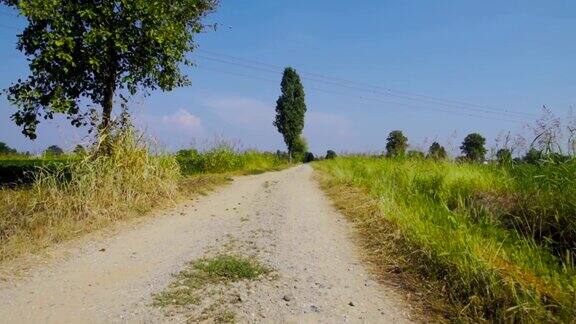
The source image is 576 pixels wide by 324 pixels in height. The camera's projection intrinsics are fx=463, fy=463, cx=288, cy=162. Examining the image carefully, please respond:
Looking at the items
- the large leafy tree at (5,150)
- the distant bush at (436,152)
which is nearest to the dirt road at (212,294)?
the distant bush at (436,152)

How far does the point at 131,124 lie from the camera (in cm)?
996

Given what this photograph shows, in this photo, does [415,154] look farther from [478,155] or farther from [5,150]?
[5,150]

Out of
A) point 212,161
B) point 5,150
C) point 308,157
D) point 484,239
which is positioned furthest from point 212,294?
point 308,157

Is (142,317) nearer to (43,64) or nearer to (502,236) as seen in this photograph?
(502,236)

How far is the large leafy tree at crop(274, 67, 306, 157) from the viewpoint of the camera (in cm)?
4944

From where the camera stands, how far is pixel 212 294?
4.32 meters

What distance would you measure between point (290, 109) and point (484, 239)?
4503 centimetres

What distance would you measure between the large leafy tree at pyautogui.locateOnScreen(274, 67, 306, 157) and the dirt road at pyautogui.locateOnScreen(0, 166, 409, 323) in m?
41.1

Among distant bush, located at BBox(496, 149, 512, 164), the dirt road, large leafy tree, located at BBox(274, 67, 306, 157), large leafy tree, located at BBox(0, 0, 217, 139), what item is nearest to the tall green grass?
large leafy tree, located at BBox(0, 0, 217, 139)

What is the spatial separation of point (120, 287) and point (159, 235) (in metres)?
2.50

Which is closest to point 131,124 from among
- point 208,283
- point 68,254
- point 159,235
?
point 159,235

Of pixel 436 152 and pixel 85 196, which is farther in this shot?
pixel 436 152

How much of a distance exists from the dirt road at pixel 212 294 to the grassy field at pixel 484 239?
480 mm

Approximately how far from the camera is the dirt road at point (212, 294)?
3955mm
